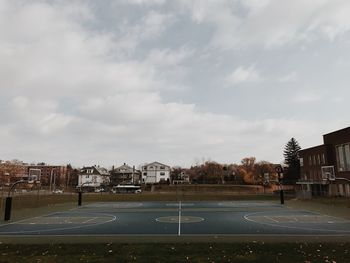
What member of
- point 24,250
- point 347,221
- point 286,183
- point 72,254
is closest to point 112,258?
point 72,254

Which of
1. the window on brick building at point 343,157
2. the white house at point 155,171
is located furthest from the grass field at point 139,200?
the white house at point 155,171

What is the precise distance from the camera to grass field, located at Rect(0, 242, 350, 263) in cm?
992

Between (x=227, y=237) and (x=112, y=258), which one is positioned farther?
(x=227, y=237)

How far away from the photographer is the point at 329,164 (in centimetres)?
4988

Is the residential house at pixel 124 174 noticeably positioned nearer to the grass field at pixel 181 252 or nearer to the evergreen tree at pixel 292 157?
the evergreen tree at pixel 292 157

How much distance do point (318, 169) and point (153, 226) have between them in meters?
44.3

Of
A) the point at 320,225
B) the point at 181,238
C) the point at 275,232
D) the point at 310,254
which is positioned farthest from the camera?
the point at 320,225

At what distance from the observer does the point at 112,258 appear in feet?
33.3

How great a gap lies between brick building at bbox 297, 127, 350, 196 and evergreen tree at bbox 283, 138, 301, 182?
32.6 meters

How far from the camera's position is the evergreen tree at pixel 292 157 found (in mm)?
93250

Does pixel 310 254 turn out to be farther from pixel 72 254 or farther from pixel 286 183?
pixel 286 183

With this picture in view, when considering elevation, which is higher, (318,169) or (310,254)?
(318,169)

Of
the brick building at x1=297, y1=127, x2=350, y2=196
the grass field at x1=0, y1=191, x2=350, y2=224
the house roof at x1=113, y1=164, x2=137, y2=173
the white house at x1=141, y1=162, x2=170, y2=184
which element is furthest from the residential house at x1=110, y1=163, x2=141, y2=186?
the brick building at x1=297, y1=127, x2=350, y2=196

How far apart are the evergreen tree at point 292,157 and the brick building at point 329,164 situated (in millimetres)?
32595
